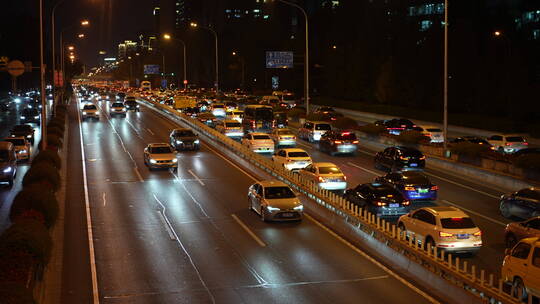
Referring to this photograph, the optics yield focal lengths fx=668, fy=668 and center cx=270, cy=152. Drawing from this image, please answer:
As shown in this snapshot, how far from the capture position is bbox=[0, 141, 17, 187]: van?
3058 cm

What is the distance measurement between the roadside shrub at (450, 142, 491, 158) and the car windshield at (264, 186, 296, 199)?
48.9 feet

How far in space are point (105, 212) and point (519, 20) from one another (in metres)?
86.0

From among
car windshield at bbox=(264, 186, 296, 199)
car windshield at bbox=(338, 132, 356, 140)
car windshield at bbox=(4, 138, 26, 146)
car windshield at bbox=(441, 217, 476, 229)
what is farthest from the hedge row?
car windshield at bbox=(338, 132, 356, 140)

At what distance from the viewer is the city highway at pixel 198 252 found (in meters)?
15.7

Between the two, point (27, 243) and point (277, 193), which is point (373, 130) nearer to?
point (277, 193)

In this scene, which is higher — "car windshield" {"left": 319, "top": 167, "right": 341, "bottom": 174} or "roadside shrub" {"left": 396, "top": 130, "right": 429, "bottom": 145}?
"roadside shrub" {"left": 396, "top": 130, "right": 429, "bottom": 145}

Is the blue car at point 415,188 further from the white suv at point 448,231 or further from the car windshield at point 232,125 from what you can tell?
the car windshield at point 232,125

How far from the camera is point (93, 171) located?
35.8 metres

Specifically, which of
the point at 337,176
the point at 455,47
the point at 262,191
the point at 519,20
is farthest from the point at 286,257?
the point at 519,20

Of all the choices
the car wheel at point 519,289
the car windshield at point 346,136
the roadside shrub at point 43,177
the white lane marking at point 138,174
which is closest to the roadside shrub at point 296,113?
the car windshield at point 346,136

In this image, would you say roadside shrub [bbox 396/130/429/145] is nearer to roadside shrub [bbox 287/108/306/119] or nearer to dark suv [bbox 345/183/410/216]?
dark suv [bbox 345/183/410/216]

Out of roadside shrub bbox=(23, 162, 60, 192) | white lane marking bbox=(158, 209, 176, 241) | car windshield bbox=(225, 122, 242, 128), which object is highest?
car windshield bbox=(225, 122, 242, 128)

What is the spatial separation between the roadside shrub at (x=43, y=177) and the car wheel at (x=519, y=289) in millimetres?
16647

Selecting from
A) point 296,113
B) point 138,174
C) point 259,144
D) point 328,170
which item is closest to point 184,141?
point 259,144
